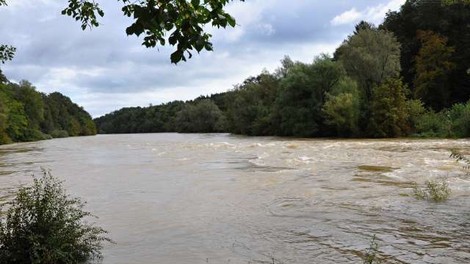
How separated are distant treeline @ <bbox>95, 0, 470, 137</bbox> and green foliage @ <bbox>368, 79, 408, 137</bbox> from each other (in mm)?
82

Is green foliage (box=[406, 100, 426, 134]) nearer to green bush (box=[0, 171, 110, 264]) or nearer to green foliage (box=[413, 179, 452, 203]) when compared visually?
green foliage (box=[413, 179, 452, 203])

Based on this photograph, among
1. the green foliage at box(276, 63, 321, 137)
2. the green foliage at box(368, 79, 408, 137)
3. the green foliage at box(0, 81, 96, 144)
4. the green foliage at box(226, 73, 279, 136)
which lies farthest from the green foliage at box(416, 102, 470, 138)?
the green foliage at box(0, 81, 96, 144)

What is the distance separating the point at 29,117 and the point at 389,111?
66096 millimetres

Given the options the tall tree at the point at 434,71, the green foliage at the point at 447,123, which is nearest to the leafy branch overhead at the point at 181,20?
the green foliage at the point at 447,123

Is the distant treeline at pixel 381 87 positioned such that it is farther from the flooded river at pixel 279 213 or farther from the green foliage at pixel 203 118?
the green foliage at pixel 203 118

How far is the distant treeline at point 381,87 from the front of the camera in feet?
130

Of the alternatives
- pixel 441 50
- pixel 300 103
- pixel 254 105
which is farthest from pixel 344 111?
pixel 254 105

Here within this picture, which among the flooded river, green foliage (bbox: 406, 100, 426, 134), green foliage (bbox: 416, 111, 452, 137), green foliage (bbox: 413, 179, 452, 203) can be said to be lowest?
the flooded river

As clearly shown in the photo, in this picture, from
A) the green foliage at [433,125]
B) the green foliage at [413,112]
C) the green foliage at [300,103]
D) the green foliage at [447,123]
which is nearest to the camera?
the green foliage at [447,123]

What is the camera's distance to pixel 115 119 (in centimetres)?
16475

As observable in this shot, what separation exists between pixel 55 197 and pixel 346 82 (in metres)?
38.5

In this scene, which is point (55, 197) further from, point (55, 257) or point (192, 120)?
point (192, 120)

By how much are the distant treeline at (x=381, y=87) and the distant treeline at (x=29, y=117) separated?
3247 cm

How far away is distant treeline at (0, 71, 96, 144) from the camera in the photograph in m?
64.3
